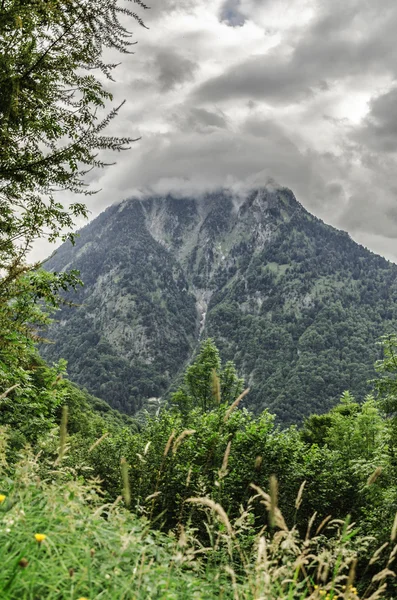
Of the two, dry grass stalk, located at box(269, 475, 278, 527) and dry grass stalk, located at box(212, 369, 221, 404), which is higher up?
dry grass stalk, located at box(212, 369, 221, 404)

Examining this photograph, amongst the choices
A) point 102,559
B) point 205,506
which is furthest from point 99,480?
point 205,506

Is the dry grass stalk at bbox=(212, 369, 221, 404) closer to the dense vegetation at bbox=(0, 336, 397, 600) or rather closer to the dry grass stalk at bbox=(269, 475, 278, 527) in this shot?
the dense vegetation at bbox=(0, 336, 397, 600)

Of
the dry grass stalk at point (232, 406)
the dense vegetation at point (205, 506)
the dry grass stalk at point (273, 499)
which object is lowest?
the dense vegetation at point (205, 506)

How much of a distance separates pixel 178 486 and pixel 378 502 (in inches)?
307

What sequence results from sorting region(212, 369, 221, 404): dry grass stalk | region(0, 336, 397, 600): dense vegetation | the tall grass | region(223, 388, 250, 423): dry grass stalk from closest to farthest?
the tall grass → region(0, 336, 397, 600): dense vegetation → region(223, 388, 250, 423): dry grass stalk → region(212, 369, 221, 404): dry grass stalk

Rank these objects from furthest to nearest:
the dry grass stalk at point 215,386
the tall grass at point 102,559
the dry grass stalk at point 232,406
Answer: the dry grass stalk at point 215,386 < the dry grass stalk at point 232,406 < the tall grass at point 102,559

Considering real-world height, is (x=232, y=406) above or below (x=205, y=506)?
above

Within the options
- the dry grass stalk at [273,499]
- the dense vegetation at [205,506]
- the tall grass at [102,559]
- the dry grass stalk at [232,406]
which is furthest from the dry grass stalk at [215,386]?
the dry grass stalk at [273,499]

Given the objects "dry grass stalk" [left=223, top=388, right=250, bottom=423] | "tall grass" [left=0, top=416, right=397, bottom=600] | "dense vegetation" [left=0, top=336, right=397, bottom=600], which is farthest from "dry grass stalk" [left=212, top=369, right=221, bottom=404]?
"tall grass" [left=0, top=416, right=397, bottom=600]

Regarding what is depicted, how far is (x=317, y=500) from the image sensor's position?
17422 mm

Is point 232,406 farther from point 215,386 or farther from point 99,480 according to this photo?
point 99,480

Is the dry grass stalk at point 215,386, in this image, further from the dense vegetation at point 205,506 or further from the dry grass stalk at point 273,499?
the dry grass stalk at point 273,499

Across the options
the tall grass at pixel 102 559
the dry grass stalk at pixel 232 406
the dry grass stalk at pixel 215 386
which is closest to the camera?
the tall grass at pixel 102 559

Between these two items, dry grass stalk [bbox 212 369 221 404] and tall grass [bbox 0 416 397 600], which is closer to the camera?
tall grass [bbox 0 416 397 600]
